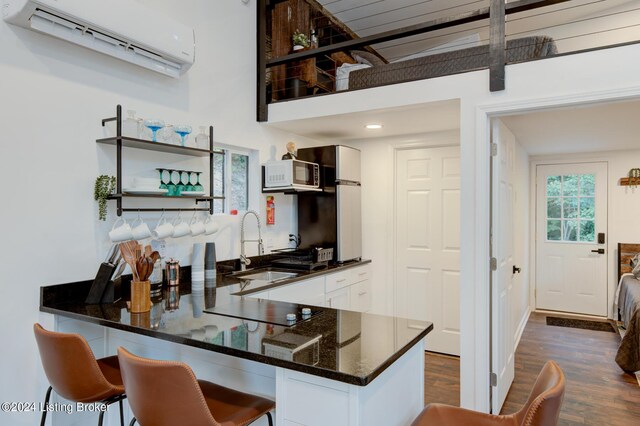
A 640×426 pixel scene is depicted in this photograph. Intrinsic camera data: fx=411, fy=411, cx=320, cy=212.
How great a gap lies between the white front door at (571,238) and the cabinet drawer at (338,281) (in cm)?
352

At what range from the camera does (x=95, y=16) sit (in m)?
2.17

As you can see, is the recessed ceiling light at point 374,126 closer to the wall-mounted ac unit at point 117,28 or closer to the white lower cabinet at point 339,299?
the white lower cabinet at point 339,299

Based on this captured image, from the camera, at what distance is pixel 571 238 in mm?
5680

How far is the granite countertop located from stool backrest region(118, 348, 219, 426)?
0.66 ft

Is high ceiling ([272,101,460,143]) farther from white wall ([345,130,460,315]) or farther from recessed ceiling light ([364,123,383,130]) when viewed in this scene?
white wall ([345,130,460,315])

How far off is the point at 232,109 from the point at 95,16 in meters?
1.27

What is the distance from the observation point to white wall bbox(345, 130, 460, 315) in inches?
167

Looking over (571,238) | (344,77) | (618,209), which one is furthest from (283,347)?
(618,209)

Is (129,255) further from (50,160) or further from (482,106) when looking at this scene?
(482,106)

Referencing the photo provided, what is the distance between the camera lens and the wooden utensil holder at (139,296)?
1.96 m

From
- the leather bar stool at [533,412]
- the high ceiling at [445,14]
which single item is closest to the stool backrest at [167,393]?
the leather bar stool at [533,412]

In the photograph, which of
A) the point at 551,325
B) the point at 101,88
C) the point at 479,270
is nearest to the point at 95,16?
the point at 101,88

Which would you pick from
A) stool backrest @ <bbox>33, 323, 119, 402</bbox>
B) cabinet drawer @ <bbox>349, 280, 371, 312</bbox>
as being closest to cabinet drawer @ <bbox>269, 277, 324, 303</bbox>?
cabinet drawer @ <bbox>349, 280, 371, 312</bbox>

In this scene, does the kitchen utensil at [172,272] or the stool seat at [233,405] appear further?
the kitchen utensil at [172,272]
